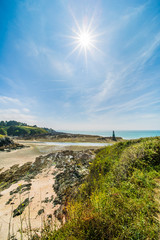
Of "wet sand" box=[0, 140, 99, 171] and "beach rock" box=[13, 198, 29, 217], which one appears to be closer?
"beach rock" box=[13, 198, 29, 217]

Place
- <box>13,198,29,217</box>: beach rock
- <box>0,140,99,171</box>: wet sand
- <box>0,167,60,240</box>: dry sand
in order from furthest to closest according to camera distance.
Result: <box>0,140,99,171</box>: wet sand < <box>13,198,29,217</box>: beach rock < <box>0,167,60,240</box>: dry sand

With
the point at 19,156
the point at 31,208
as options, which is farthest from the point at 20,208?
the point at 19,156

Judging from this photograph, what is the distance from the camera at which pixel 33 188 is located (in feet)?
19.7

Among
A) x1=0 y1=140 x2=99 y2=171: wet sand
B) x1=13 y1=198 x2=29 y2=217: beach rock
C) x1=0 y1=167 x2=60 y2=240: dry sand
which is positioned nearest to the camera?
x1=0 y1=167 x2=60 y2=240: dry sand

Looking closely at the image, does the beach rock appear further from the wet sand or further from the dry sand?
the wet sand

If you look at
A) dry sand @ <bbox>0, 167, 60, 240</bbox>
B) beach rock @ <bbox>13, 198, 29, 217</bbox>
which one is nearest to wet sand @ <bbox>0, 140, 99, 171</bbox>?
dry sand @ <bbox>0, 167, 60, 240</bbox>

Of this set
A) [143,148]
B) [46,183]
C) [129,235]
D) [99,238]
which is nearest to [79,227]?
[99,238]

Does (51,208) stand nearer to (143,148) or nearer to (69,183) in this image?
(69,183)

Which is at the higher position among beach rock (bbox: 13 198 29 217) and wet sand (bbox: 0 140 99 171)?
beach rock (bbox: 13 198 29 217)

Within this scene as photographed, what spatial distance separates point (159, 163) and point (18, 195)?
27.6 feet

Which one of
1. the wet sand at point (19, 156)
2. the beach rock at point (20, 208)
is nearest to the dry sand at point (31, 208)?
the beach rock at point (20, 208)

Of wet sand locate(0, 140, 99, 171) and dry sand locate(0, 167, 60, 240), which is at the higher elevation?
dry sand locate(0, 167, 60, 240)

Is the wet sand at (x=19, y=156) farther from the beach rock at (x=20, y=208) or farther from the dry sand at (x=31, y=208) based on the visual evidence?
the beach rock at (x=20, y=208)

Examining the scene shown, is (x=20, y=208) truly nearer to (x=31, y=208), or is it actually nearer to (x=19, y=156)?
(x=31, y=208)
